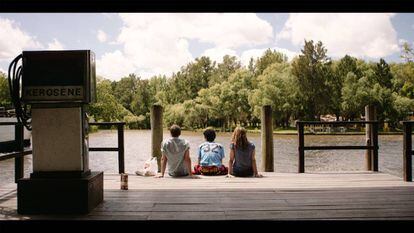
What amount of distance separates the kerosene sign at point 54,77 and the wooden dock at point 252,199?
3.98 ft

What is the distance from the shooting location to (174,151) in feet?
23.1

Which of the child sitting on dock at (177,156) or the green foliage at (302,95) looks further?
the green foliage at (302,95)

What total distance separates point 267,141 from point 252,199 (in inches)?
123

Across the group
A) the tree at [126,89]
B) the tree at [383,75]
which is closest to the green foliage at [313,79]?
the tree at [383,75]

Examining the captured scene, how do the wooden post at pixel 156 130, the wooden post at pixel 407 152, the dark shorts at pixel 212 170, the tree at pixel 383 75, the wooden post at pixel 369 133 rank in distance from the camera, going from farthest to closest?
the tree at pixel 383 75 < the wooden post at pixel 369 133 < the wooden post at pixel 156 130 < the dark shorts at pixel 212 170 < the wooden post at pixel 407 152

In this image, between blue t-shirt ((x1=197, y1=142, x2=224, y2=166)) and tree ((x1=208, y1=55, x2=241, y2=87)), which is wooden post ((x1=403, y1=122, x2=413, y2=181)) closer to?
blue t-shirt ((x1=197, y1=142, x2=224, y2=166))

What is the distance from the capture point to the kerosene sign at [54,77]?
4.35 metres

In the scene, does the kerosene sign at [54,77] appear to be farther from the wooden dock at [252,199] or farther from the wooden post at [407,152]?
the wooden post at [407,152]

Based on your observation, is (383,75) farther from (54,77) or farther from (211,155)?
(54,77)

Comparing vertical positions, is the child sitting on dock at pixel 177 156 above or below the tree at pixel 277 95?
below

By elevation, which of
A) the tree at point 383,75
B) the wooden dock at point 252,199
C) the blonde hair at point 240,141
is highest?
the tree at point 383,75

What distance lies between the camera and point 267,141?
8.09m

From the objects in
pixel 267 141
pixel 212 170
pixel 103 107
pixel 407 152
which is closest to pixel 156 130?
pixel 212 170
